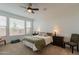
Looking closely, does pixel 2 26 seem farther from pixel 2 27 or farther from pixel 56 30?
pixel 56 30

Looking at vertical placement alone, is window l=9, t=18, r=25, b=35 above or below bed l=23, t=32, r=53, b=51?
above

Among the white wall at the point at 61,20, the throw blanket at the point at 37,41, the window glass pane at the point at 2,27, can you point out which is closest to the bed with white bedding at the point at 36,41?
the throw blanket at the point at 37,41

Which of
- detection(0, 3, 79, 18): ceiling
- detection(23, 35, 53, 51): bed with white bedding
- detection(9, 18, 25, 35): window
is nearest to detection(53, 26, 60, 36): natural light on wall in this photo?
detection(23, 35, 53, 51): bed with white bedding

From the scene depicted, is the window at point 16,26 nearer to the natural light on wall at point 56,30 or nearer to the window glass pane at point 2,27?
the window glass pane at point 2,27

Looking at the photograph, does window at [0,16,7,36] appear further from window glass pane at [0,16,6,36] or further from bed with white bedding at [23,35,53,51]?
bed with white bedding at [23,35,53,51]

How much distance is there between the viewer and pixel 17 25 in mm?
2266

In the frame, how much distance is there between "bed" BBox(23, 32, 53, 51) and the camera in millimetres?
2209

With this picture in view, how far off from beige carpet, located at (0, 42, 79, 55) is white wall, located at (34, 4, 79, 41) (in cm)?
32

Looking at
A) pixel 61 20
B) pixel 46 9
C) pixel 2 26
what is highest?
pixel 46 9

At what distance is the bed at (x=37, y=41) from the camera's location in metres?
2.21

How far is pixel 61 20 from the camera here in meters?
2.29

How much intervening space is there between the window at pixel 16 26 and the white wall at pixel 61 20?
0.34 meters

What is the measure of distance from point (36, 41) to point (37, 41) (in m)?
0.02

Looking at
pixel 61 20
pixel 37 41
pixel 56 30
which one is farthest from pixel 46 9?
pixel 37 41
